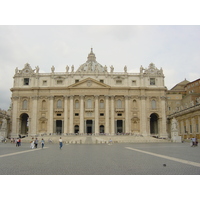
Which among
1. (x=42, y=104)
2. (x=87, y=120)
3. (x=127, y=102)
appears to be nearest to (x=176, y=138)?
(x=127, y=102)

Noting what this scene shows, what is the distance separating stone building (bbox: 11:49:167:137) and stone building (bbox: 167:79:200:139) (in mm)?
→ 6903

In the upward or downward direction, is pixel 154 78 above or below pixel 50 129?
above

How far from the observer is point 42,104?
6488 cm

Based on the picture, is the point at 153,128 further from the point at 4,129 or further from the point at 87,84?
the point at 4,129

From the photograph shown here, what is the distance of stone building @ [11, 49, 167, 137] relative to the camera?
6297cm

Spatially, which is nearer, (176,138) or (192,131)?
(176,138)

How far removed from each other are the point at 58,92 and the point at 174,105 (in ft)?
112

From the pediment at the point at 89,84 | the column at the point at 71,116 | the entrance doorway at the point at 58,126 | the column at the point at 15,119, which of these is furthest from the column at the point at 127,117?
the column at the point at 15,119

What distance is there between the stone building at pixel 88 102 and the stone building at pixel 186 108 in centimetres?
690

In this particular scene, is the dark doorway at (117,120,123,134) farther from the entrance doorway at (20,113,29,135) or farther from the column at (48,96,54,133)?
the entrance doorway at (20,113,29,135)

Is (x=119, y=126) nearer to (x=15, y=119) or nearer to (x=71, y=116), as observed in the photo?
(x=71, y=116)

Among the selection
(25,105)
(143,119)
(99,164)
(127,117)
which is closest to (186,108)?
→ (143,119)
